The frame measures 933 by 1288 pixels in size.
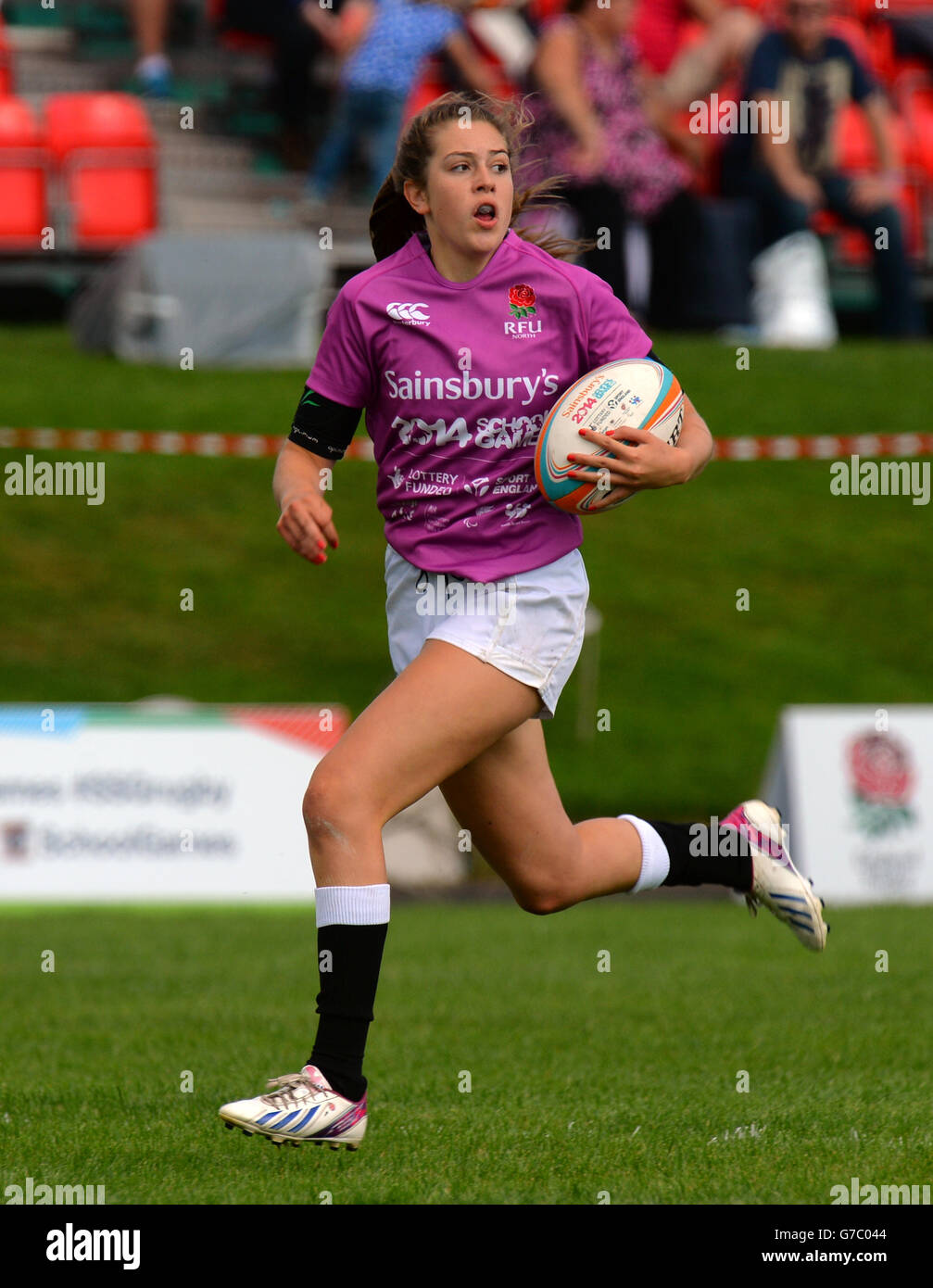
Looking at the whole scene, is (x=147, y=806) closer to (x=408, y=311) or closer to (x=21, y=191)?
(x=408, y=311)

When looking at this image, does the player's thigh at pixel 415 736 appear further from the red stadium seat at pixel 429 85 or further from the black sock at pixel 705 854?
the red stadium seat at pixel 429 85

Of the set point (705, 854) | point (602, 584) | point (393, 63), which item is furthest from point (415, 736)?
point (393, 63)

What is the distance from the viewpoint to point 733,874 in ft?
20.7

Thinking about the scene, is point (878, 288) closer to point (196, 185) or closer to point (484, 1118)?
point (196, 185)

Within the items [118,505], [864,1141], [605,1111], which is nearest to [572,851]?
[605,1111]

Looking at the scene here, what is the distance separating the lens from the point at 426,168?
5297 millimetres

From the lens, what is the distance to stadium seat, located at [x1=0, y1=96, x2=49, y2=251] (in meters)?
17.8

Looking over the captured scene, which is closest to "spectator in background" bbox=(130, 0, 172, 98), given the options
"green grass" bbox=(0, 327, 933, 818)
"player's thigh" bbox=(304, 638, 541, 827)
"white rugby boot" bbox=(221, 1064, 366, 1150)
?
"green grass" bbox=(0, 327, 933, 818)

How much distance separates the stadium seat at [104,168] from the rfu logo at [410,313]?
44.3 ft

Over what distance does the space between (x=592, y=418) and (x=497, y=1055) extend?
2499 millimetres

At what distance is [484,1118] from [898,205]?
44.0ft

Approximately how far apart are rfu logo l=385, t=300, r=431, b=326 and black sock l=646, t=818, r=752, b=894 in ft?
5.72

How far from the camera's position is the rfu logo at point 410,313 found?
205 inches

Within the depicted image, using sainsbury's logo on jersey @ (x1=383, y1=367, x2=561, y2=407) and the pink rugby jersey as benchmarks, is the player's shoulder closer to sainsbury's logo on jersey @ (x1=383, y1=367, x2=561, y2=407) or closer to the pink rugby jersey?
the pink rugby jersey
